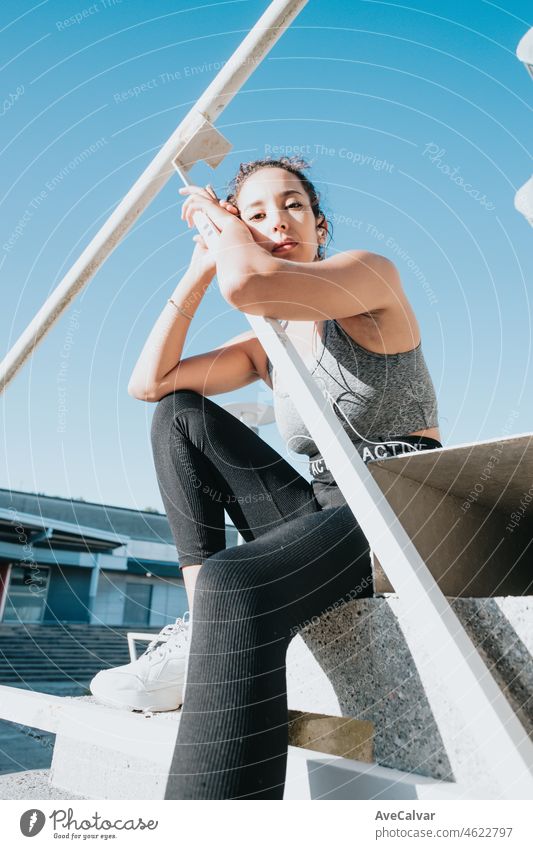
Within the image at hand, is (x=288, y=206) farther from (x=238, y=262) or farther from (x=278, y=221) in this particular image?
(x=238, y=262)

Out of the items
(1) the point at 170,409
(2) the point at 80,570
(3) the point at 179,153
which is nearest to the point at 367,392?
(1) the point at 170,409

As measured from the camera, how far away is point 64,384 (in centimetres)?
115

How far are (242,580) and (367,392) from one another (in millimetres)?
395

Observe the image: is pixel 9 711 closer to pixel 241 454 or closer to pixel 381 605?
pixel 241 454

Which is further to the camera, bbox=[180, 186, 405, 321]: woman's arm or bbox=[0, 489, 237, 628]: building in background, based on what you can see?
bbox=[0, 489, 237, 628]: building in background

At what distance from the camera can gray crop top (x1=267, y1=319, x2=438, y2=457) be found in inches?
31.4

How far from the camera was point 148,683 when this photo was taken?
0.75 meters

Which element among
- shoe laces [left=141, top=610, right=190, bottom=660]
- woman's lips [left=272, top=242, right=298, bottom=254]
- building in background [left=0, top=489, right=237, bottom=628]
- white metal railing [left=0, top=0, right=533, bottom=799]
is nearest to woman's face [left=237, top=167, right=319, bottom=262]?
woman's lips [left=272, top=242, right=298, bottom=254]

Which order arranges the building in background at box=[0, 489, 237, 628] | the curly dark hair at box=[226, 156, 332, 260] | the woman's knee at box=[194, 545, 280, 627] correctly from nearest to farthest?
the woman's knee at box=[194, 545, 280, 627] → the curly dark hair at box=[226, 156, 332, 260] → the building in background at box=[0, 489, 237, 628]

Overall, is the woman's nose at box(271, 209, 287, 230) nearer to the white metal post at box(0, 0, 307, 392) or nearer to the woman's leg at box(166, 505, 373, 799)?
the white metal post at box(0, 0, 307, 392)

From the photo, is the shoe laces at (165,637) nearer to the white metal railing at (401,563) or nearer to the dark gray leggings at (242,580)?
the dark gray leggings at (242,580)

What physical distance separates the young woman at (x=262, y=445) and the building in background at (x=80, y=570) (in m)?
6.61

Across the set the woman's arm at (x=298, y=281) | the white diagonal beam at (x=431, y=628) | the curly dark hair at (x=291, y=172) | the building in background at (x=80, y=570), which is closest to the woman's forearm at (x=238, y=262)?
the woman's arm at (x=298, y=281)

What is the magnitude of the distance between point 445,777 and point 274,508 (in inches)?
16.0
